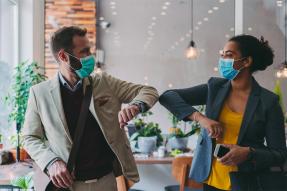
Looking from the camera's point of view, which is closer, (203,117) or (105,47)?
(203,117)

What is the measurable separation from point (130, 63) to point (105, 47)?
49 centimetres

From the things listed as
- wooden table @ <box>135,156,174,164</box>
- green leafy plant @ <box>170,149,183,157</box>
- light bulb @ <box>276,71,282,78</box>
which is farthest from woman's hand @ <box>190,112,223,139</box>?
light bulb @ <box>276,71,282,78</box>

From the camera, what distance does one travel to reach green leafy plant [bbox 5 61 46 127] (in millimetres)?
3682

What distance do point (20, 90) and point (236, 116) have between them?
2.61m

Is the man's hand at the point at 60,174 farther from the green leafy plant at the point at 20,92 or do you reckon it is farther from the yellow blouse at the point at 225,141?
the green leafy plant at the point at 20,92

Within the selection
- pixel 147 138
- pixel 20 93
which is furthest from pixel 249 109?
pixel 20 93

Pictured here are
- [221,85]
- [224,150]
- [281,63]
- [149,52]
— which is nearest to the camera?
[224,150]

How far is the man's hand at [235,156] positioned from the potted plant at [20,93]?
2555 mm

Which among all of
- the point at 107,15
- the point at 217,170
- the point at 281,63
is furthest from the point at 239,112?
the point at 107,15

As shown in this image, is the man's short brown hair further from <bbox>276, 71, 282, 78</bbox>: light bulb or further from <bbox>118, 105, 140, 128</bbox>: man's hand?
<bbox>276, 71, 282, 78</bbox>: light bulb

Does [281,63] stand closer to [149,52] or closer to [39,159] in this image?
[149,52]

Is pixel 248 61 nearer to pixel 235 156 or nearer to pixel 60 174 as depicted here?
pixel 235 156

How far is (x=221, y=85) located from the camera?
1869 millimetres

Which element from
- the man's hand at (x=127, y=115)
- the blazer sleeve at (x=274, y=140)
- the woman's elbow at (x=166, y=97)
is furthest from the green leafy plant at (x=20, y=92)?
the blazer sleeve at (x=274, y=140)
